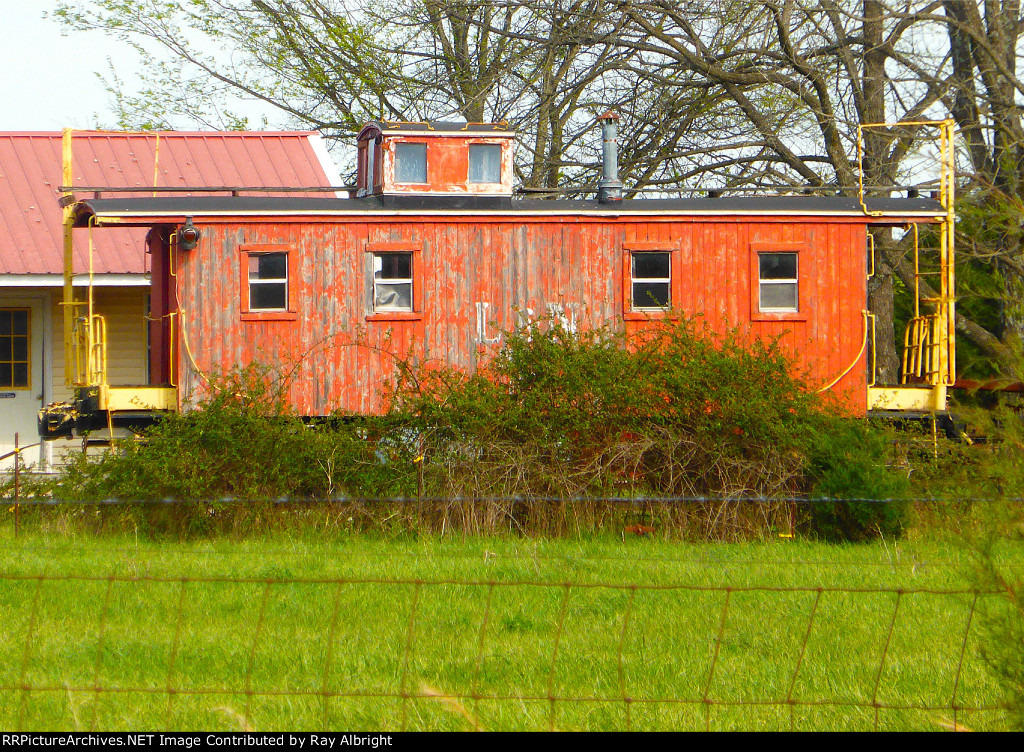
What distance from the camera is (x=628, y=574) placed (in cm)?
1059

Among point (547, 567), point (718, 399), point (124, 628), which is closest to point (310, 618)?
point (124, 628)

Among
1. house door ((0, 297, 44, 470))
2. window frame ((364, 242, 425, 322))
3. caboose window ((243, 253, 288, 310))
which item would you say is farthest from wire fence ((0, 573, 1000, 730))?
house door ((0, 297, 44, 470))

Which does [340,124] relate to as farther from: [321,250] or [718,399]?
[718,399]

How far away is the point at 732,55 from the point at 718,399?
1091 centimetres

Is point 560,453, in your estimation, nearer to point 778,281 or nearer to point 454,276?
point 454,276

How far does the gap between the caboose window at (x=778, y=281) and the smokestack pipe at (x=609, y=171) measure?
231cm

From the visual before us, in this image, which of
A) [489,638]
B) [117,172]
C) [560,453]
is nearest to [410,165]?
[560,453]

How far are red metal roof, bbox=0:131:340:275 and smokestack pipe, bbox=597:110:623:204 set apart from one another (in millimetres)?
6829

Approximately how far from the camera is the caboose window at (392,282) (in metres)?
Result: 15.7

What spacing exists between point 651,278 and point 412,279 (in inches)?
131

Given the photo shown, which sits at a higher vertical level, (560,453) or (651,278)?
(651,278)

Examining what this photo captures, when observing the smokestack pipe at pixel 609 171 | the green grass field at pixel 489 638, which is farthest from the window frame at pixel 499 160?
the green grass field at pixel 489 638

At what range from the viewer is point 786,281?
52.7 ft

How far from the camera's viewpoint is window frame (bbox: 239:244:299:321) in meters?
Result: 15.4
